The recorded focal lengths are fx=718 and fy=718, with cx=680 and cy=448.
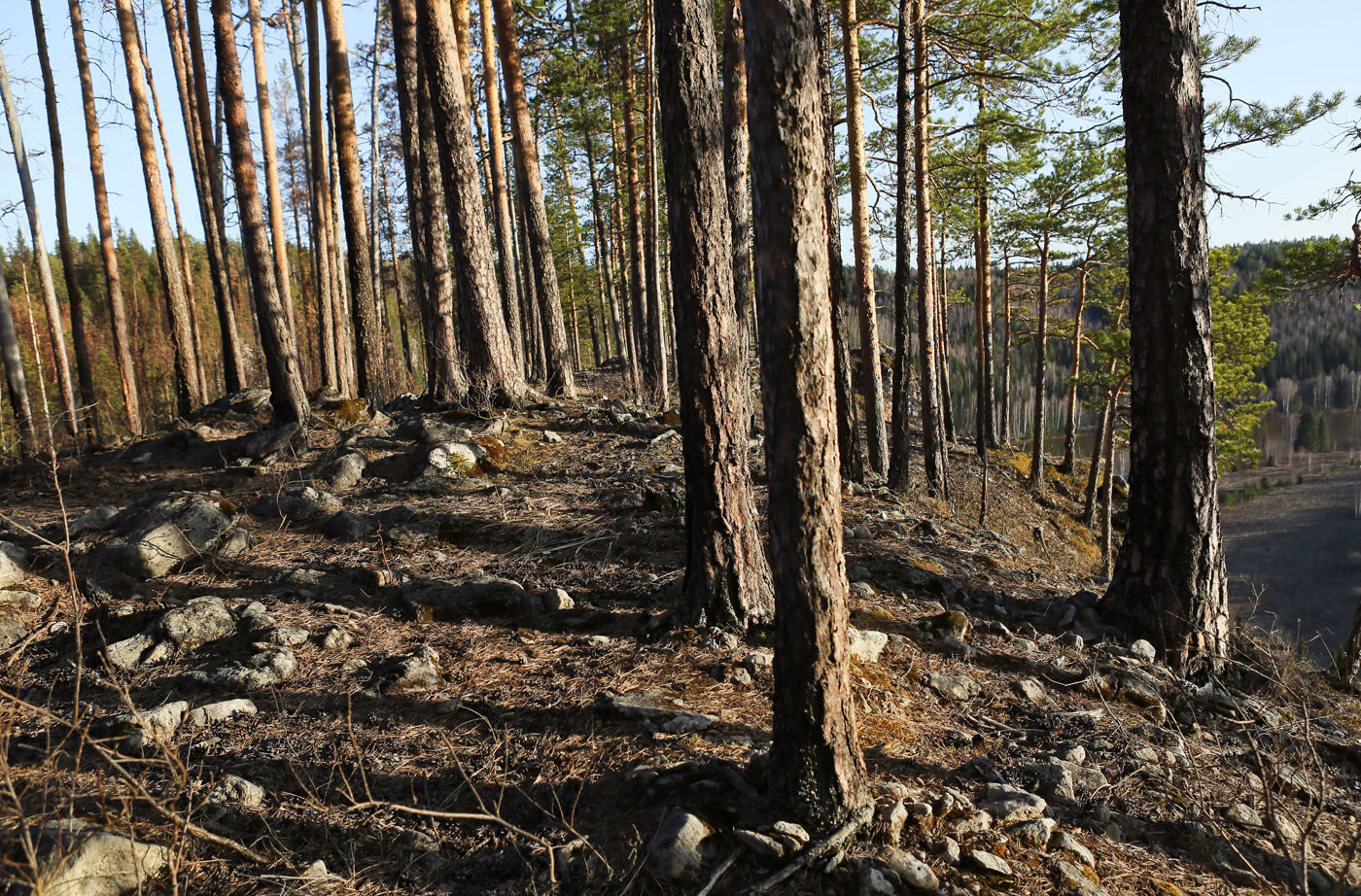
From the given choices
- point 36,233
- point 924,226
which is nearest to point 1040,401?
point 924,226

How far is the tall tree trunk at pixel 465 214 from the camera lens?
866cm

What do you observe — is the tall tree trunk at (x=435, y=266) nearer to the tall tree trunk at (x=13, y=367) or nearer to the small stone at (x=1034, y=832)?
the tall tree trunk at (x=13, y=367)

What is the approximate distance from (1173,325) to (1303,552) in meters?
39.0

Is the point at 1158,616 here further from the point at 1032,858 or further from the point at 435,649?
the point at 435,649

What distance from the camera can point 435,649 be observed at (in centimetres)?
427

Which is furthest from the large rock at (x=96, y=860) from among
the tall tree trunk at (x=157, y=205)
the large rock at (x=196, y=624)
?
the tall tree trunk at (x=157, y=205)

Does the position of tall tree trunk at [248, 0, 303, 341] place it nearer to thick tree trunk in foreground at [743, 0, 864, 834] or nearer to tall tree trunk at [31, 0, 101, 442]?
tall tree trunk at [31, 0, 101, 442]

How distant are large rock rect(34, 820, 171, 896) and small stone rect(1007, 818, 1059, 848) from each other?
3.06 metres

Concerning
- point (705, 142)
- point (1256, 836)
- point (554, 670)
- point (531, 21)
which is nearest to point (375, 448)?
point (554, 670)

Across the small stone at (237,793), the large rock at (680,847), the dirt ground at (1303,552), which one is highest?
the small stone at (237,793)

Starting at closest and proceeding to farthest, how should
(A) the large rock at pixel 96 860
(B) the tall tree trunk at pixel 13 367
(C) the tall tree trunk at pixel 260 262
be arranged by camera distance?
(A) the large rock at pixel 96 860
(C) the tall tree trunk at pixel 260 262
(B) the tall tree trunk at pixel 13 367

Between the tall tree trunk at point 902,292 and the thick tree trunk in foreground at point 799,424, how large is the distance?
821cm

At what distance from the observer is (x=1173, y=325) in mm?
4676

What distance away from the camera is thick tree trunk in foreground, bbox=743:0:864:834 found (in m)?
2.46
